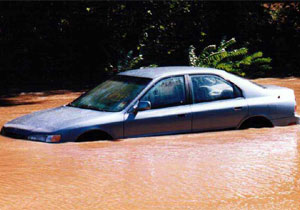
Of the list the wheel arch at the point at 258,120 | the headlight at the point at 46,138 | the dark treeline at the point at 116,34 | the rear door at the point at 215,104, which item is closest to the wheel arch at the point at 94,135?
the headlight at the point at 46,138

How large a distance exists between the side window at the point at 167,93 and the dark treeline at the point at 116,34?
9425mm

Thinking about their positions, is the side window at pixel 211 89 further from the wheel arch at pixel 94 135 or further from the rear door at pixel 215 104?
the wheel arch at pixel 94 135

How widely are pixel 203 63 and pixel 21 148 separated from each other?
440 inches

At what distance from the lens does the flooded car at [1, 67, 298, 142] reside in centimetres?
905

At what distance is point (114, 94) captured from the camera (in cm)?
972

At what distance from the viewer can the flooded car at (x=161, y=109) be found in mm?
9047

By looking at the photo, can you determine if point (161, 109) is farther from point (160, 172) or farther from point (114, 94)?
point (160, 172)

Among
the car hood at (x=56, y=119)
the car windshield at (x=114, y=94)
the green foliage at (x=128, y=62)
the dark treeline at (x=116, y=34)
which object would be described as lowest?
the car hood at (x=56, y=119)

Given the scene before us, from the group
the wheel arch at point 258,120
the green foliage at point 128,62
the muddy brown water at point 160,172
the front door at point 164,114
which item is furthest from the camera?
the green foliage at point 128,62

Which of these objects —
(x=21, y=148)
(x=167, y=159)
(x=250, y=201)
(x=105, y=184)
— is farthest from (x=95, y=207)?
(x=21, y=148)

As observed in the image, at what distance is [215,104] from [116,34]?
11.6m

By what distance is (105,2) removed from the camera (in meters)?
20.6

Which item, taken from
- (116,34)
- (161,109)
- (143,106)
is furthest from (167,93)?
(116,34)

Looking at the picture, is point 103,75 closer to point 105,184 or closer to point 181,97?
point 181,97
